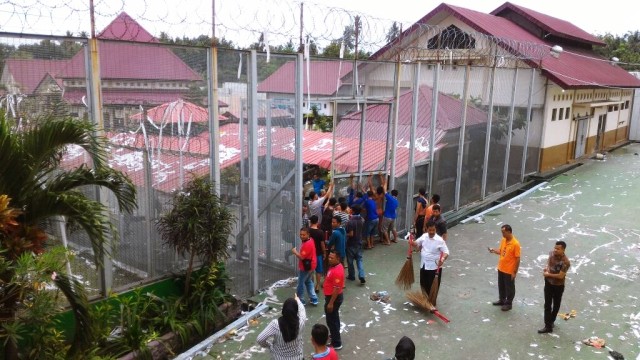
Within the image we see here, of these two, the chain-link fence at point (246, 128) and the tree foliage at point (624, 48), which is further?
the tree foliage at point (624, 48)

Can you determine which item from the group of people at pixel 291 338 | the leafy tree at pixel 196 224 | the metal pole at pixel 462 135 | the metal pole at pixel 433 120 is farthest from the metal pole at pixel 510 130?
the group of people at pixel 291 338

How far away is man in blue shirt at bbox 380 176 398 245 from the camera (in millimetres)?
9453

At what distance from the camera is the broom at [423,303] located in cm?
693

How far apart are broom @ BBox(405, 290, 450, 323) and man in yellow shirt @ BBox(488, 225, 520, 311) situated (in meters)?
0.98

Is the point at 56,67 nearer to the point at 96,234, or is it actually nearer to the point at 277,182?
the point at 96,234

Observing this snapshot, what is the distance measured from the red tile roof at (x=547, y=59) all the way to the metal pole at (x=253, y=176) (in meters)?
4.16

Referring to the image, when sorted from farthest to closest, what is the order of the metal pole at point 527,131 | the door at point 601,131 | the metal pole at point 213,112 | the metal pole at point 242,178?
the door at point 601,131
the metal pole at point 527,131
the metal pole at point 242,178
the metal pole at point 213,112

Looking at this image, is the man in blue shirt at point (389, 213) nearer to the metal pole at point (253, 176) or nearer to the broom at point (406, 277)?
the broom at point (406, 277)

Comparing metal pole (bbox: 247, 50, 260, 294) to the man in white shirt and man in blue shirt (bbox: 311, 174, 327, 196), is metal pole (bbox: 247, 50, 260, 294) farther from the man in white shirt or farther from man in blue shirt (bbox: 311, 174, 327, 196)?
the man in white shirt

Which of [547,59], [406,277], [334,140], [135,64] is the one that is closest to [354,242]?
[406,277]

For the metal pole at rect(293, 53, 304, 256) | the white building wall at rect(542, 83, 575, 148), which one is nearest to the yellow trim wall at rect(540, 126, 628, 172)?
the white building wall at rect(542, 83, 575, 148)

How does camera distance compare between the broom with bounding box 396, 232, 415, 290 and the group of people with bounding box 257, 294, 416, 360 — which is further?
the broom with bounding box 396, 232, 415, 290

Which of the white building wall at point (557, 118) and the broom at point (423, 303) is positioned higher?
the white building wall at point (557, 118)

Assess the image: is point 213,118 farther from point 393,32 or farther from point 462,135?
point 462,135
